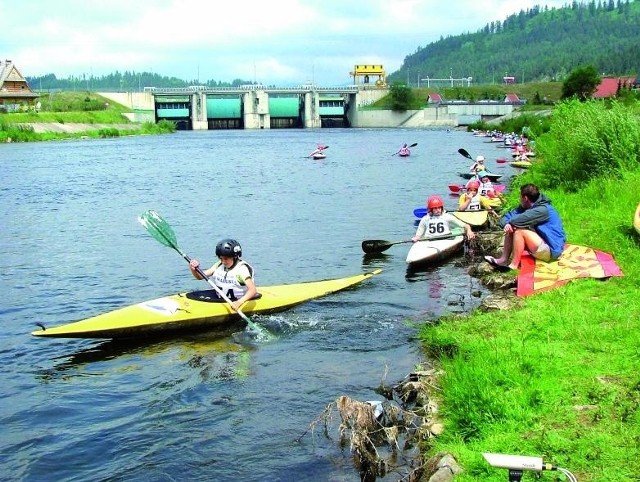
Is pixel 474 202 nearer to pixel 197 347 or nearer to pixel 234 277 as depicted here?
pixel 234 277

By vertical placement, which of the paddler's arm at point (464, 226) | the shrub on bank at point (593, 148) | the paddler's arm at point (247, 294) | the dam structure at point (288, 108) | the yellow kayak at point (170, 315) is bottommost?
the yellow kayak at point (170, 315)

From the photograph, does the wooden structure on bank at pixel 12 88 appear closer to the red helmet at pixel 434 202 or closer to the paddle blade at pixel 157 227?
the red helmet at pixel 434 202

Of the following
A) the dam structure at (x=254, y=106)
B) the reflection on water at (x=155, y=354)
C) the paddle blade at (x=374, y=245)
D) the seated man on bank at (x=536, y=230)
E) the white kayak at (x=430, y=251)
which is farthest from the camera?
the dam structure at (x=254, y=106)

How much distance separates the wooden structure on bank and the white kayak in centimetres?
8144

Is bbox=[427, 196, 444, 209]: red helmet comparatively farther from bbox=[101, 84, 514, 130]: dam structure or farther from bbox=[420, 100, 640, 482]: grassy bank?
bbox=[101, 84, 514, 130]: dam structure

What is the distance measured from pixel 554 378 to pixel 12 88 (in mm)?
94809

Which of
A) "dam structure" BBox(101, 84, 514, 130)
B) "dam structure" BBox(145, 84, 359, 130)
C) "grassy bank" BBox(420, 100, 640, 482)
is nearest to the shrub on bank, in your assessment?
"grassy bank" BBox(420, 100, 640, 482)

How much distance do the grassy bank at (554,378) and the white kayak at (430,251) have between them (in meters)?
3.90

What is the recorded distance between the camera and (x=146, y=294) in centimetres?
1372

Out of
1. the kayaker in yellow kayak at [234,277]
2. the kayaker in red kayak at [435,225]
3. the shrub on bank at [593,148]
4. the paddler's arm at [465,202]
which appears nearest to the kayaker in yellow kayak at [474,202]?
the paddler's arm at [465,202]

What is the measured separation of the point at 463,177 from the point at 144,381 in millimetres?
26788

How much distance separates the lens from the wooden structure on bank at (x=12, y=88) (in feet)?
288

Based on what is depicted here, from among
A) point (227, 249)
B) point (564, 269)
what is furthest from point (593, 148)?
point (227, 249)

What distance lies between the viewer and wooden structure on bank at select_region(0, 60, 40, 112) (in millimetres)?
87812
